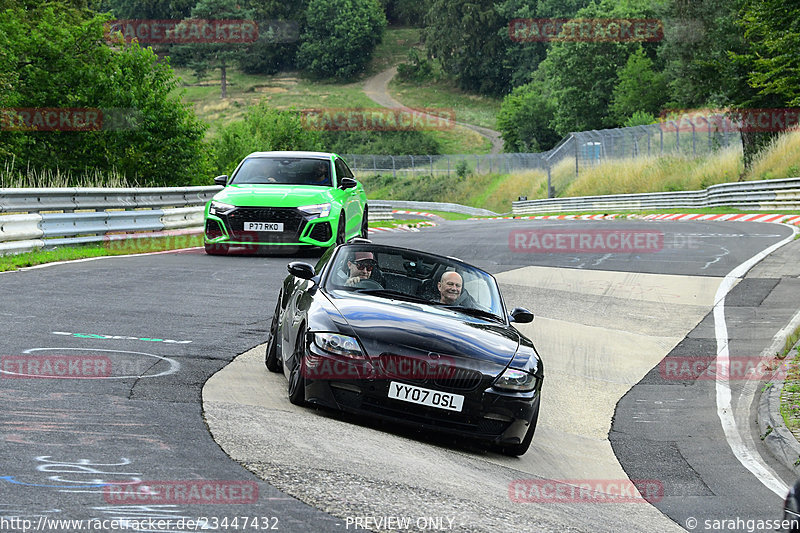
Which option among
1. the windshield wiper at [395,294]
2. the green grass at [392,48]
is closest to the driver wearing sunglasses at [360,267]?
the windshield wiper at [395,294]

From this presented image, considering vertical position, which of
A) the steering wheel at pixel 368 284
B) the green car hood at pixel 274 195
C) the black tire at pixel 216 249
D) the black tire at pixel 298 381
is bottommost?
the black tire at pixel 216 249

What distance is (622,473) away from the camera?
24.0 feet

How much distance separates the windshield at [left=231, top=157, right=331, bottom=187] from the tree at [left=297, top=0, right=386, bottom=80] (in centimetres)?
13006

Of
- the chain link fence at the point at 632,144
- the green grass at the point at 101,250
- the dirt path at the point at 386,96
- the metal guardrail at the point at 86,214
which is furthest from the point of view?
the dirt path at the point at 386,96

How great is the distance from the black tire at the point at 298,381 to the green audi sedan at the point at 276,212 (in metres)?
9.81

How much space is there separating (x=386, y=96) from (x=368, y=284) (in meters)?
132

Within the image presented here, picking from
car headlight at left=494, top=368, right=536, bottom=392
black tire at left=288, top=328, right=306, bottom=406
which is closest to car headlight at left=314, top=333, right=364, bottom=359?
black tire at left=288, top=328, right=306, bottom=406

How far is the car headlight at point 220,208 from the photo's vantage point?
17.1 metres

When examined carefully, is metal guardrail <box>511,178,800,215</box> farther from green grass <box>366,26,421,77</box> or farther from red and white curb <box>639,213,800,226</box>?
green grass <box>366,26,421,77</box>

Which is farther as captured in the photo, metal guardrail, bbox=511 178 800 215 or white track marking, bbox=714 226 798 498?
metal guardrail, bbox=511 178 800 215

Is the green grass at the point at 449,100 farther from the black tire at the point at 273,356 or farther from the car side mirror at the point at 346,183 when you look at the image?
the black tire at the point at 273,356

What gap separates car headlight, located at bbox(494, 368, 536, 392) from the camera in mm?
6965

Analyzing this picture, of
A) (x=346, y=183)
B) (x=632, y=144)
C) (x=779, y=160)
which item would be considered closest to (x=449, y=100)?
(x=632, y=144)

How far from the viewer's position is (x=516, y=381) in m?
7.03
